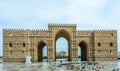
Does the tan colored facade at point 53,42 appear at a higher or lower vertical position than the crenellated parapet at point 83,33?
lower

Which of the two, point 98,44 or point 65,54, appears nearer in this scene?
point 98,44

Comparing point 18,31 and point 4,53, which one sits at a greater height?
point 18,31

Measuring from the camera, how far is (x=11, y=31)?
5569 cm

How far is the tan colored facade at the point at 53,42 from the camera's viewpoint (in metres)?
55.5

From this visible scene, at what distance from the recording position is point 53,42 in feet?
186

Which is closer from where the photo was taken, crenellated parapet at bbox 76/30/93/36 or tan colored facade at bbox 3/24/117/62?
tan colored facade at bbox 3/24/117/62

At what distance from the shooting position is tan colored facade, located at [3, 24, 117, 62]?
55.5 metres

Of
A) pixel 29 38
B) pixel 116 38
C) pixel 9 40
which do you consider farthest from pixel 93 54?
pixel 9 40

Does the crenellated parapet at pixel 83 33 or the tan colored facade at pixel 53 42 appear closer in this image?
the tan colored facade at pixel 53 42

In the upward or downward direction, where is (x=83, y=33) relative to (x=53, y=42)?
upward

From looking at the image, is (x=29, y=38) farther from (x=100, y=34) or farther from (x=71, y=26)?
(x=100, y=34)

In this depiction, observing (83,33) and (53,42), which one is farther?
(83,33)

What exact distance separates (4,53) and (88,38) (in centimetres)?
1977

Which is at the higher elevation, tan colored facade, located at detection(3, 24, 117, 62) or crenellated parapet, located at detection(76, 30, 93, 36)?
crenellated parapet, located at detection(76, 30, 93, 36)
